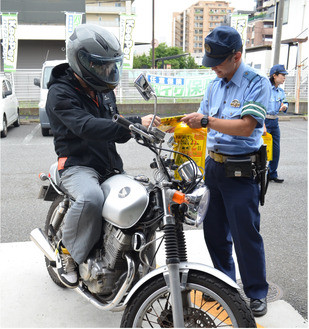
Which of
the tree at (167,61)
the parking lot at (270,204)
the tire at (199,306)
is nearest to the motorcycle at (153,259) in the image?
the tire at (199,306)

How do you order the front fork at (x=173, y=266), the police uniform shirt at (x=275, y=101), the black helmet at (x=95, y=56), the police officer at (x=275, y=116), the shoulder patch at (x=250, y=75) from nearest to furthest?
the front fork at (x=173, y=266)
the black helmet at (x=95, y=56)
the shoulder patch at (x=250, y=75)
the police uniform shirt at (x=275, y=101)
the police officer at (x=275, y=116)

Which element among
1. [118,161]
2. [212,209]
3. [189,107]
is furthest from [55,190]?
[189,107]

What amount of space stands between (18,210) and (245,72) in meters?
3.78

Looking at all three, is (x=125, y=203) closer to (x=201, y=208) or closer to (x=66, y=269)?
(x=201, y=208)

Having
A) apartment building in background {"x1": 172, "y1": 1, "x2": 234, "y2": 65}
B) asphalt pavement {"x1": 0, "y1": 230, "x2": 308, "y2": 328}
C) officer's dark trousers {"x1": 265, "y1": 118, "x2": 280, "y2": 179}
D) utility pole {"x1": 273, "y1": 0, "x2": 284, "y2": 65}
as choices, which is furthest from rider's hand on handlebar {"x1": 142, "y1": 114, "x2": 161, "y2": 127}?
apartment building in background {"x1": 172, "y1": 1, "x2": 234, "y2": 65}

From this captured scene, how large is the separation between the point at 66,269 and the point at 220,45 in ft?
6.05

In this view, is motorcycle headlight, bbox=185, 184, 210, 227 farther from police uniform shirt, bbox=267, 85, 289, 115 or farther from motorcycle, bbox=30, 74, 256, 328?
police uniform shirt, bbox=267, 85, 289, 115

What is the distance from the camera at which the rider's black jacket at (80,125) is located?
2367 millimetres

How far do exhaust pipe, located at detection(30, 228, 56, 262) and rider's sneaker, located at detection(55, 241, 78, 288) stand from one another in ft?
0.73

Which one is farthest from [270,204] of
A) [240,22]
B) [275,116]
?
[240,22]

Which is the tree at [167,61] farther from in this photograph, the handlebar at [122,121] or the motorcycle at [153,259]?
the handlebar at [122,121]

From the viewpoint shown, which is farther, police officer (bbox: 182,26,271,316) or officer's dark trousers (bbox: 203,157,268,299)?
officer's dark trousers (bbox: 203,157,268,299)

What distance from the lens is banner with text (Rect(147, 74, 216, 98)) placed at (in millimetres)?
16047

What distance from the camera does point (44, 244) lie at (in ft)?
10.1
